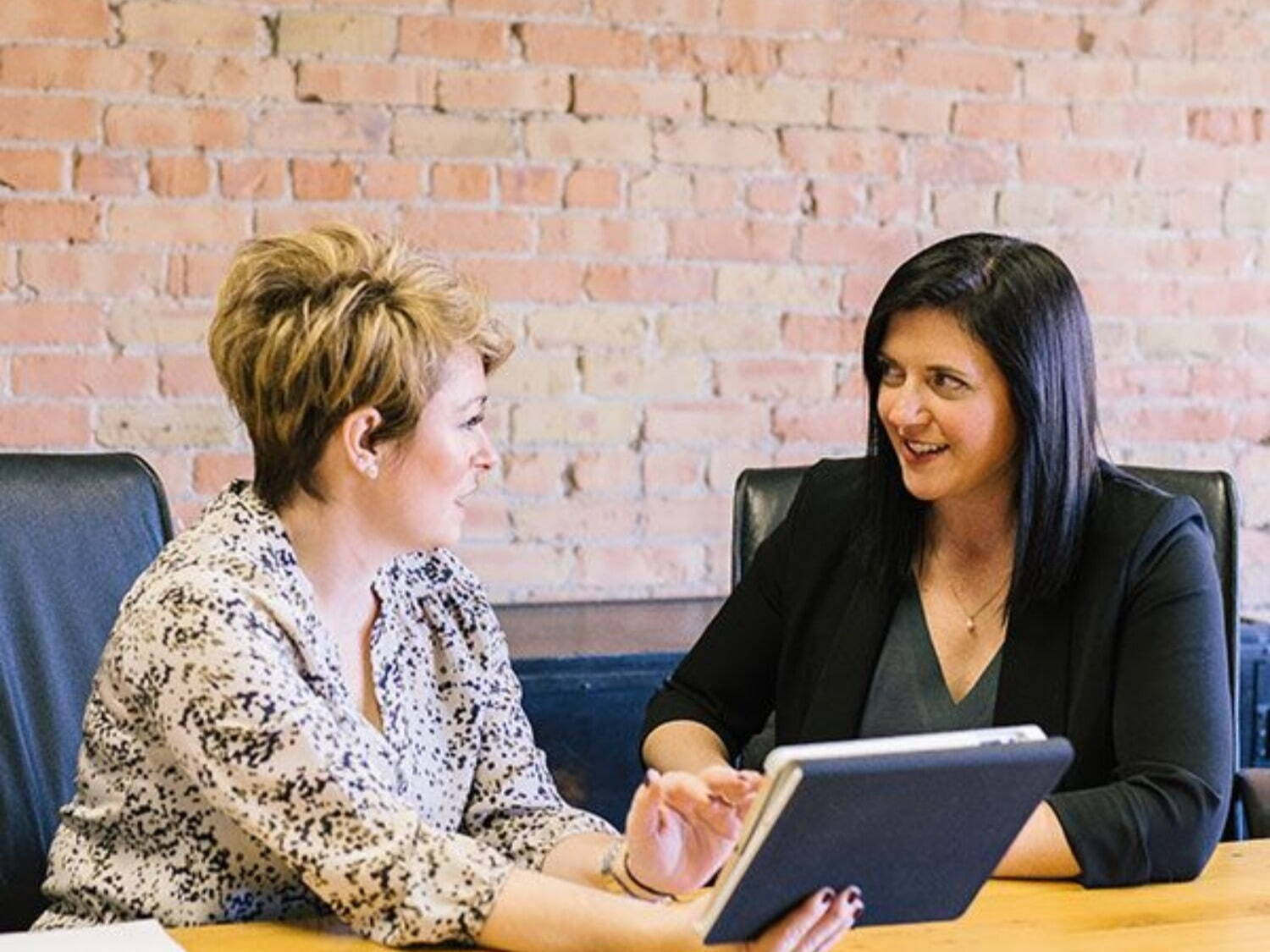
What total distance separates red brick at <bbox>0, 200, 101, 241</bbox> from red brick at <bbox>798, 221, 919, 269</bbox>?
107 cm

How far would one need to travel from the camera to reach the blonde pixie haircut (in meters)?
1.85

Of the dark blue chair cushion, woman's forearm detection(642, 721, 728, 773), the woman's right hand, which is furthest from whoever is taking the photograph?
the dark blue chair cushion

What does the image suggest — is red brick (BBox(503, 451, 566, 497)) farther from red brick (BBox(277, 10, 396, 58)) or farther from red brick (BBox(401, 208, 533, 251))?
red brick (BBox(277, 10, 396, 58))

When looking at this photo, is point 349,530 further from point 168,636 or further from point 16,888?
point 16,888

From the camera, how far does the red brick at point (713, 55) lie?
325 centimetres

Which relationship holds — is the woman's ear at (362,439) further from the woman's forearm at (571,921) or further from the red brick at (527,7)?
the red brick at (527,7)

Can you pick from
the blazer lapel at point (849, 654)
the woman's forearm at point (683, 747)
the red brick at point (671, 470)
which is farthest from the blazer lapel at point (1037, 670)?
the red brick at point (671, 470)

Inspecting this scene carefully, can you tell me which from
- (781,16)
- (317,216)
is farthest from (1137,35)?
(317,216)

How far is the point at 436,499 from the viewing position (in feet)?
6.22

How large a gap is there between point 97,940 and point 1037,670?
999 millimetres

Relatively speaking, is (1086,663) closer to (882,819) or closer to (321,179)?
(882,819)

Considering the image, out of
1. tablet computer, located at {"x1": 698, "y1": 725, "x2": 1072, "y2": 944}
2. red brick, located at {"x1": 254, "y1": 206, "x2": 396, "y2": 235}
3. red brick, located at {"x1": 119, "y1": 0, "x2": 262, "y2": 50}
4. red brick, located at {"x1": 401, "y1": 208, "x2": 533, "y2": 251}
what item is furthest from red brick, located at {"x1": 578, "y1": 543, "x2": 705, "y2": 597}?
tablet computer, located at {"x1": 698, "y1": 725, "x2": 1072, "y2": 944}

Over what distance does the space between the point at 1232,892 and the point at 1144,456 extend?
5.49 feet

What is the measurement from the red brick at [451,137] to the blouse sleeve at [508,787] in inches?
47.2
